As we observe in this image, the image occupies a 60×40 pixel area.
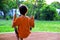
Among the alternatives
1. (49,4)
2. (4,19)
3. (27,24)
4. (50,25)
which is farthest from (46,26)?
(27,24)

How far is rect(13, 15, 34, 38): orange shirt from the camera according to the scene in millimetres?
2354

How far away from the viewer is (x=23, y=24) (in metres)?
2.39

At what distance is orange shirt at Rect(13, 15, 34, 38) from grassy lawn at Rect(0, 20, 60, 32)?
386 centimetres

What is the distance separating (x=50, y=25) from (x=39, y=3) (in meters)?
1.00

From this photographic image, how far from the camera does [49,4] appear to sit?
7012 millimetres

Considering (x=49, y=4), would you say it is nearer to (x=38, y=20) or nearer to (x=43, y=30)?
(x=38, y=20)

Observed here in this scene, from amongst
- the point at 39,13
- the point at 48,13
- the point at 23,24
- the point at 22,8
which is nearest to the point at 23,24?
the point at 23,24

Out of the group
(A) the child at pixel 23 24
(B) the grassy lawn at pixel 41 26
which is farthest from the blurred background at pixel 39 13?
(A) the child at pixel 23 24

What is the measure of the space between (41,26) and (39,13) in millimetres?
494

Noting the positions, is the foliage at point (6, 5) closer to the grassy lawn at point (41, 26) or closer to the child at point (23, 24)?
the grassy lawn at point (41, 26)

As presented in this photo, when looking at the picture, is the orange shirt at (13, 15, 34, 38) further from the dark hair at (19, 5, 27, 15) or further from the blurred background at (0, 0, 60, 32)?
the blurred background at (0, 0, 60, 32)

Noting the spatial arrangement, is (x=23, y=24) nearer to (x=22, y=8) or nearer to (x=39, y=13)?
(x=22, y=8)

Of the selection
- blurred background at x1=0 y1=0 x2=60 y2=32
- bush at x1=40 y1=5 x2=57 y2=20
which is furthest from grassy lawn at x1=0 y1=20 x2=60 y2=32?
bush at x1=40 y1=5 x2=57 y2=20

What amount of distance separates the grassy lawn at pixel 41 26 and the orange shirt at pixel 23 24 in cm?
386
